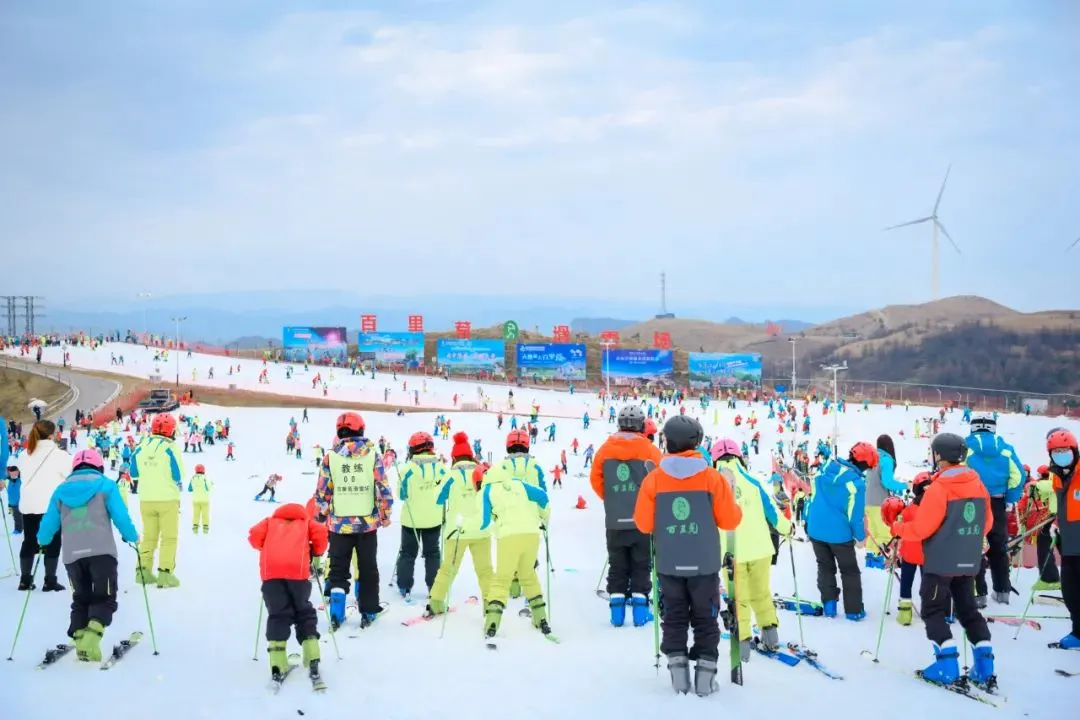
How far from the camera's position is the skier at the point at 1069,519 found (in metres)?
7.33

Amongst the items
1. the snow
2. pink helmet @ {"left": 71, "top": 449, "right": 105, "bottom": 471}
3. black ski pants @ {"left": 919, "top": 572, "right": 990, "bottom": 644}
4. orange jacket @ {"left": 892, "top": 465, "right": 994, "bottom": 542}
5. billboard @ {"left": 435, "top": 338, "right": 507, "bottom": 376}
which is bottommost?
the snow

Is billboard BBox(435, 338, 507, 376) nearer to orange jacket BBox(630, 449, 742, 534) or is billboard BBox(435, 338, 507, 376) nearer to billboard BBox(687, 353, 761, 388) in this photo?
billboard BBox(687, 353, 761, 388)

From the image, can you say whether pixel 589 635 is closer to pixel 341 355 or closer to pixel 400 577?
pixel 400 577

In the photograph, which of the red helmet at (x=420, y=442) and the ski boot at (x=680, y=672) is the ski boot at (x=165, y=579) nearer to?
the red helmet at (x=420, y=442)

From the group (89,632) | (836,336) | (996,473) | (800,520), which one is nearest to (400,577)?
(89,632)

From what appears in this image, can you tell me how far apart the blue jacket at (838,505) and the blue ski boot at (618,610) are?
197 centimetres


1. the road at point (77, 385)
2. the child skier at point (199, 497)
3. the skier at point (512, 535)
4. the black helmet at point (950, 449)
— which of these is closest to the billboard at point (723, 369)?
the road at point (77, 385)

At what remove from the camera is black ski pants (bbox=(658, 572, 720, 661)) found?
19.9 ft

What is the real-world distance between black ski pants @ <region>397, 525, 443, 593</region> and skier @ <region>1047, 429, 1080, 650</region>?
5.76 metres

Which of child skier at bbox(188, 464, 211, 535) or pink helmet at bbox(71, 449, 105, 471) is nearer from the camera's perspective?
pink helmet at bbox(71, 449, 105, 471)

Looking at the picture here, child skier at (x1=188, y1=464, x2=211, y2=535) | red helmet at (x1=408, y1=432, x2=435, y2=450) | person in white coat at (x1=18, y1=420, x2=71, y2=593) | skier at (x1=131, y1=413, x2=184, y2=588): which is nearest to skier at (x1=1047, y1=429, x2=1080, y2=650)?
red helmet at (x1=408, y1=432, x2=435, y2=450)

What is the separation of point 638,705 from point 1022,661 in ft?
11.4

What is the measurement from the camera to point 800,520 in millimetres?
18625

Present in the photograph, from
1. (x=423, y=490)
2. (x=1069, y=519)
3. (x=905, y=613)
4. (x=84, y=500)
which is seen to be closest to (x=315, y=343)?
(x=423, y=490)
